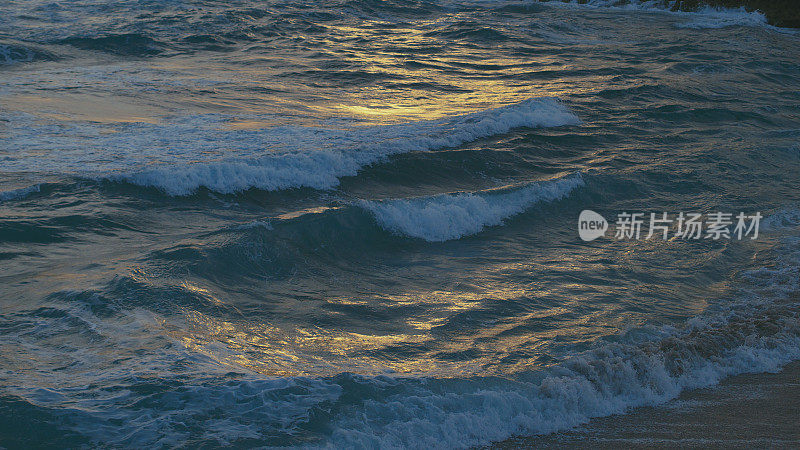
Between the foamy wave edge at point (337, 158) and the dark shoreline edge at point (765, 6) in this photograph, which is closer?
the foamy wave edge at point (337, 158)

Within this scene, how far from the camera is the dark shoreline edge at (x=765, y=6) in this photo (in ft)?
102

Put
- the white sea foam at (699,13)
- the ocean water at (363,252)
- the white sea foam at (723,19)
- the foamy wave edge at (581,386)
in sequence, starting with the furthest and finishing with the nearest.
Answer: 1. the white sea foam at (699,13)
2. the white sea foam at (723,19)
3. the ocean water at (363,252)
4. the foamy wave edge at (581,386)

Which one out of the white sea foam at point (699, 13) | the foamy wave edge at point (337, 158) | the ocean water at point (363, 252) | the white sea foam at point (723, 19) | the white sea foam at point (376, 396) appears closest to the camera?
the white sea foam at point (376, 396)

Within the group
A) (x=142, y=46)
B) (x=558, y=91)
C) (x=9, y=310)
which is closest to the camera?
(x=9, y=310)

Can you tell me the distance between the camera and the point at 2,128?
33.8 ft

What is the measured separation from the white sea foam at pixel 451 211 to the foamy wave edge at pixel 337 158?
1.52 m

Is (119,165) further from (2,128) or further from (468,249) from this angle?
(468,249)

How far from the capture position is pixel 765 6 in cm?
3334

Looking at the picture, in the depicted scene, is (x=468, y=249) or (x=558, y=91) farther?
(x=558, y=91)

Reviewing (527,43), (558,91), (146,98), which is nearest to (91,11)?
(146,98)

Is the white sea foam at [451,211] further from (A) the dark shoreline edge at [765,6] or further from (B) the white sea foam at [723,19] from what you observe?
(A) the dark shoreline edge at [765,6]

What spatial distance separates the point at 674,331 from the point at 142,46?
1680cm

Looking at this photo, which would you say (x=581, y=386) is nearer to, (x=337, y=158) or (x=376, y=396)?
(x=376, y=396)

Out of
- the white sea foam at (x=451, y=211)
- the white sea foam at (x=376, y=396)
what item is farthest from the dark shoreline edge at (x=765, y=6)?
the white sea foam at (x=376, y=396)
